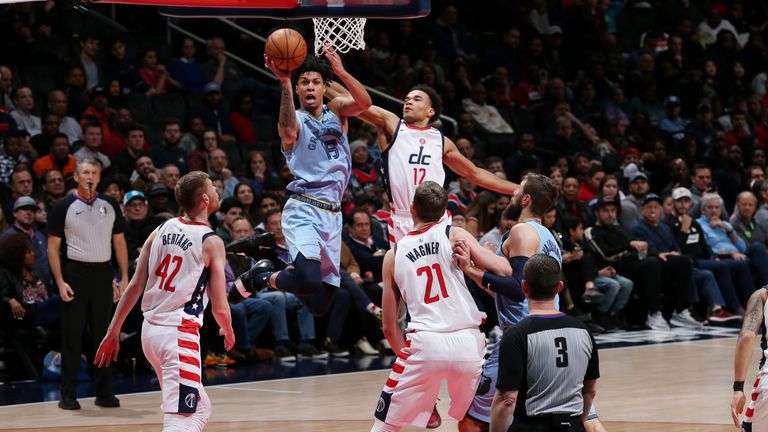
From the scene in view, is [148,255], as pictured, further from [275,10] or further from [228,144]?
[228,144]

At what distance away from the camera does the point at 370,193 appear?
563 inches

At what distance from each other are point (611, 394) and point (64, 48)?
8858 mm

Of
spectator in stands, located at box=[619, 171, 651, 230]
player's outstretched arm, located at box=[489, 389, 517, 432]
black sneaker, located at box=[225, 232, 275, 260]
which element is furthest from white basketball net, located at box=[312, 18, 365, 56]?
spectator in stands, located at box=[619, 171, 651, 230]

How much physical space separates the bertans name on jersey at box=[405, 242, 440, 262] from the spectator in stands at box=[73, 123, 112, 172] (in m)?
7.73

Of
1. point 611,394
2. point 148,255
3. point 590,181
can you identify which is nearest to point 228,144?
point 590,181

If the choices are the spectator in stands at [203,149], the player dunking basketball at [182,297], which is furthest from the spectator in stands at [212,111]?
the player dunking basketball at [182,297]

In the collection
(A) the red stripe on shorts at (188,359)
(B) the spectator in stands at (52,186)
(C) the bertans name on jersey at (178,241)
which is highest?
(B) the spectator in stands at (52,186)

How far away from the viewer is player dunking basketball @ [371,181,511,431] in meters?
6.24

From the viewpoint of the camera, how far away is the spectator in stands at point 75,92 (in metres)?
14.5

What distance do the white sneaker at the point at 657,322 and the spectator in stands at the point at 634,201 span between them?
1220 millimetres

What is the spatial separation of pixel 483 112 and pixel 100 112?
5961 millimetres

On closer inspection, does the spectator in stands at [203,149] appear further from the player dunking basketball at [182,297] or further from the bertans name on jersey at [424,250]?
the bertans name on jersey at [424,250]

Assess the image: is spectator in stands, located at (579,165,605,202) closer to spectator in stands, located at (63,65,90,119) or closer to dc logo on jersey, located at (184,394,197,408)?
spectator in stands, located at (63,65,90,119)

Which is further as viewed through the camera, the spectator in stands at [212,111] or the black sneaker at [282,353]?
the spectator in stands at [212,111]
